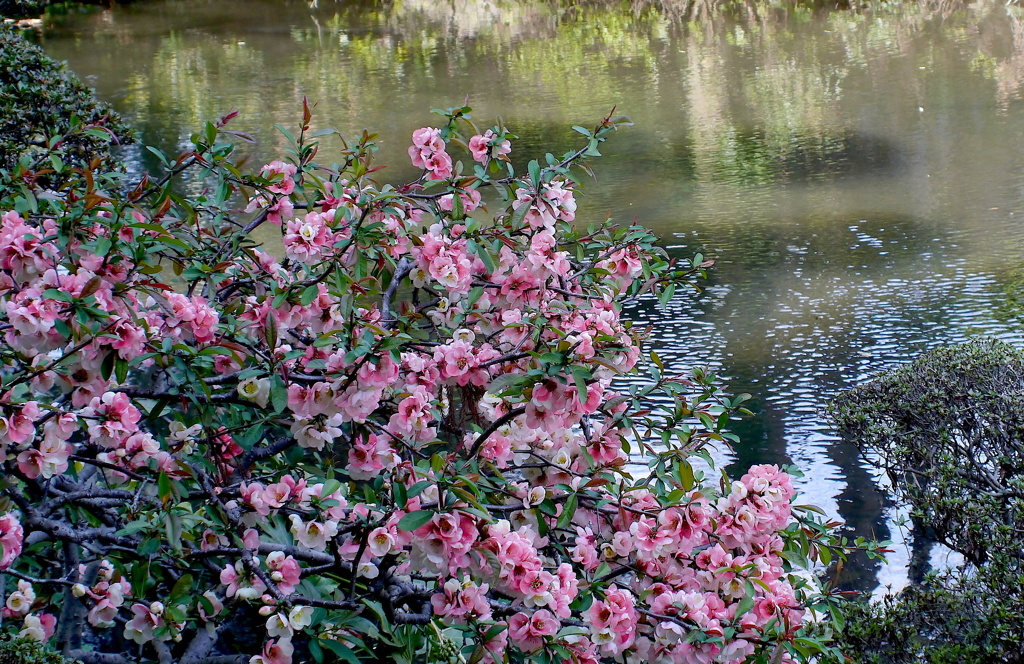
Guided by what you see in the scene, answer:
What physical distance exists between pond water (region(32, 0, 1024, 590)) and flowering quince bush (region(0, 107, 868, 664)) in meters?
1.38

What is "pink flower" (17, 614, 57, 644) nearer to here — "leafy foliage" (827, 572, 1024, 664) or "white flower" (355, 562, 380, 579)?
"white flower" (355, 562, 380, 579)

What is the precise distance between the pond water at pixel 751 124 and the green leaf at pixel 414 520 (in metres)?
1.86

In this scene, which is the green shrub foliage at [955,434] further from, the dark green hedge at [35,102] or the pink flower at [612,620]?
the dark green hedge at [35,102]

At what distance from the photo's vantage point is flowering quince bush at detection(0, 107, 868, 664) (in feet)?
5.14

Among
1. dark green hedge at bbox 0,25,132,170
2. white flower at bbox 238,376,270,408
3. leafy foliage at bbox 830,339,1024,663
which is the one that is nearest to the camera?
white flower at bbox 238,376,270,408

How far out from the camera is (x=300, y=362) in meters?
1.77

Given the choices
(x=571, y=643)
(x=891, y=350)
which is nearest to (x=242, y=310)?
(x=571, y=643)

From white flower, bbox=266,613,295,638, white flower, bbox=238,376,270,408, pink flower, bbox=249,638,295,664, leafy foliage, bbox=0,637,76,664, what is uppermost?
white flower, bbox=238,376,270,408

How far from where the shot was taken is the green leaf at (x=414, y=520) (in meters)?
1.43

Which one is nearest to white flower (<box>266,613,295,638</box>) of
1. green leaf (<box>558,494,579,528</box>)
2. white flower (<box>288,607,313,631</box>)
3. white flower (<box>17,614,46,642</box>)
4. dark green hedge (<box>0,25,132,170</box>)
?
white flower (<box>288,607,313,631</box>)

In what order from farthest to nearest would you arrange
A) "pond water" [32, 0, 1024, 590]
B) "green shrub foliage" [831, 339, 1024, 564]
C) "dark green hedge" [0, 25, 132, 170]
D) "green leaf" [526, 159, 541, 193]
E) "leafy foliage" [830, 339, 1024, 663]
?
→ "pond water" [32, 0, 1024, 590]
"dark green hedge" [0, 25, 132, 170]
"green shrub foliage" [831, 339, 1024, 564]
"green leaf" [526, 159, 541, 193]
"leafy foliage" [830, 339, 1024, 663]

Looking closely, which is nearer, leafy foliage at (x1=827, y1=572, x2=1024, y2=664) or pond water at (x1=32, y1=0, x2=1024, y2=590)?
leafy foliage at (x1=827, y1=572, x2=1024, y2=664)

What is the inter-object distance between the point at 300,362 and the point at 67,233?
1.43ft

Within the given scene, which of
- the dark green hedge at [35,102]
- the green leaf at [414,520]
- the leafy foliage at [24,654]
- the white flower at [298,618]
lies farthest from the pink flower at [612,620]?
the dark green hedge at [35,102]
